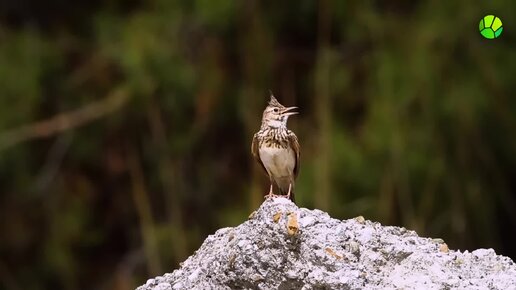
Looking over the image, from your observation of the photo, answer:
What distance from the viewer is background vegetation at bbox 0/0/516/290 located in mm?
5523

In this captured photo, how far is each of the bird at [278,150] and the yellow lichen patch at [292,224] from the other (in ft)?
3.48

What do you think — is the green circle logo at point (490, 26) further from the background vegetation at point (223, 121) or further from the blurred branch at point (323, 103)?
the blurred branch at point (323, 103)

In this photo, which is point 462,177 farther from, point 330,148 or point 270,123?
point 270,123

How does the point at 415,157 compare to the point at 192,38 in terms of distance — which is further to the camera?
the point at 192,38

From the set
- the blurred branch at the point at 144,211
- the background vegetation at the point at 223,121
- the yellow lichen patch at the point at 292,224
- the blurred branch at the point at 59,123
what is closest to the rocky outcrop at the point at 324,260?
the yellow lichen patch at the point at 292,224

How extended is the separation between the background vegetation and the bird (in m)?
1.46

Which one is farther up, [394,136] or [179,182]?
[179,182]

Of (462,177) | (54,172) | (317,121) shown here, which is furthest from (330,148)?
(54,172)

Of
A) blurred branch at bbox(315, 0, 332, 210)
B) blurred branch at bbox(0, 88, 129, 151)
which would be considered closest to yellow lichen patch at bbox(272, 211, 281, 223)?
blurred branch at bbox(315, 0, 332, 210)

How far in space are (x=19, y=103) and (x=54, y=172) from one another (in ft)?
1.30

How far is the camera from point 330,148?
19.0ft

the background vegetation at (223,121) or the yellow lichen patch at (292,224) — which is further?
the background vegetation at (223,121)

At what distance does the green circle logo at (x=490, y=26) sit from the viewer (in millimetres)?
5035

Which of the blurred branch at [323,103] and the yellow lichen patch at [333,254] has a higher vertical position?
the blurred branch at [323,103]
